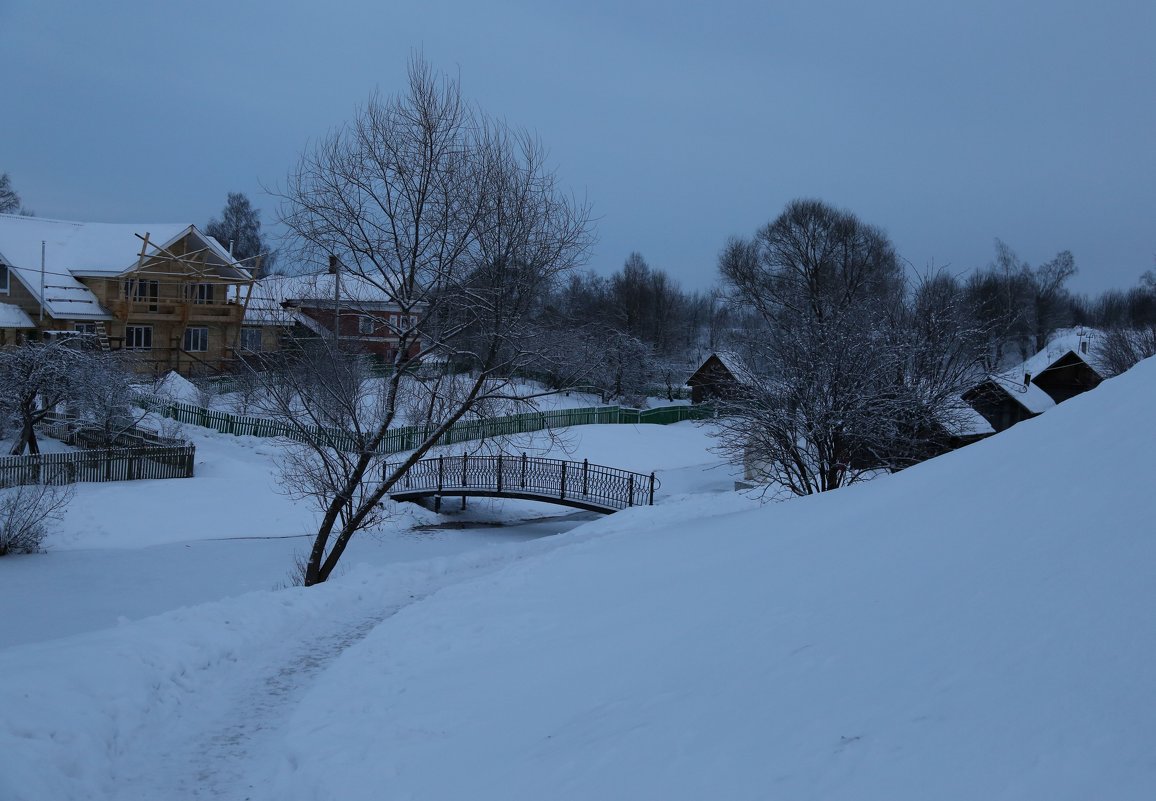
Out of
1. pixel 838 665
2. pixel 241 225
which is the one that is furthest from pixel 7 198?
pixel 838 665

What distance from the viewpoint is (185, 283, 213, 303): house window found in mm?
42969

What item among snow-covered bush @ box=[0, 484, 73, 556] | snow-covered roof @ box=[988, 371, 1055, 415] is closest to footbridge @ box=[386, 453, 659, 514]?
snow-covered bush @ box=[0, 484, 73, 556]

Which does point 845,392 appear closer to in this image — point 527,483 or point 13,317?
point 527,483

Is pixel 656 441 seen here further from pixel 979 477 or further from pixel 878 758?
pixel 878 758

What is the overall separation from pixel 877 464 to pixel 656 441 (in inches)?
778

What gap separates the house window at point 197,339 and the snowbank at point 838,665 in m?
38.8

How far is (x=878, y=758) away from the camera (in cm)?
410

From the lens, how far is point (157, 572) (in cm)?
1661

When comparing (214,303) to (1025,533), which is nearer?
(1025,533)

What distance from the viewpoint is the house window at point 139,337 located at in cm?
4150

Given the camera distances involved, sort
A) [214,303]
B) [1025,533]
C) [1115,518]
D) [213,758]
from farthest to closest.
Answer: [214,303], [213,758], [1025,533], [1115,518]

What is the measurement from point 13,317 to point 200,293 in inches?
355

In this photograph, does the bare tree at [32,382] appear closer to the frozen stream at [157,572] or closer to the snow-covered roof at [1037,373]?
the frozen stream at [157,572]

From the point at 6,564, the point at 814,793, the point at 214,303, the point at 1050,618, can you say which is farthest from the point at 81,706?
the point at 214,303
